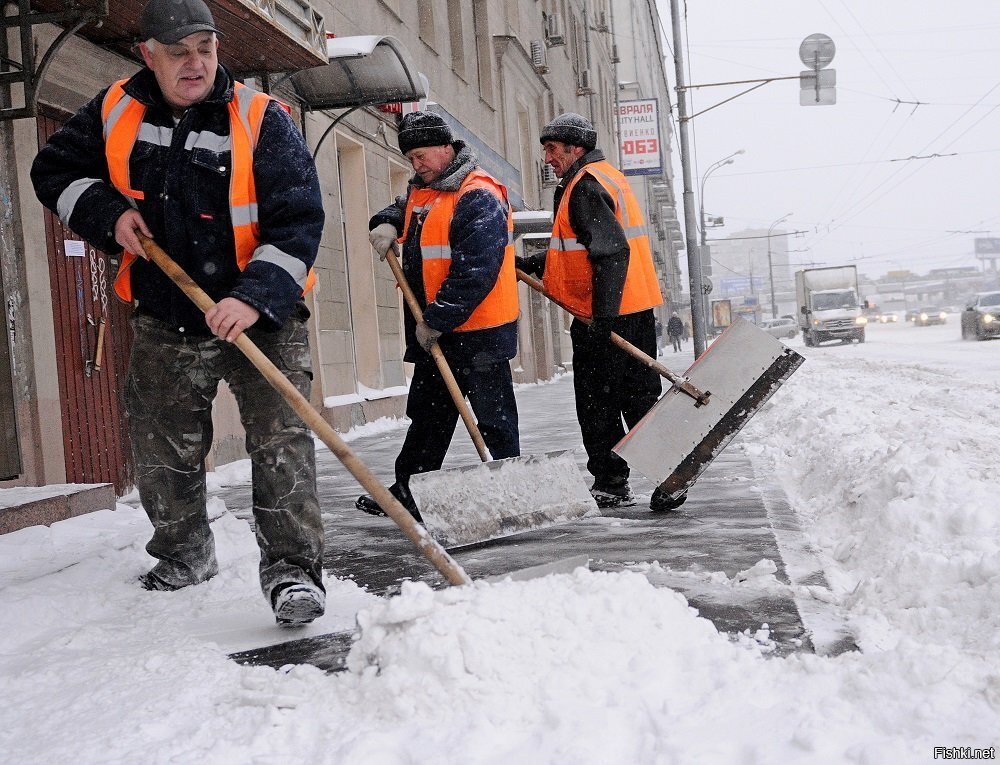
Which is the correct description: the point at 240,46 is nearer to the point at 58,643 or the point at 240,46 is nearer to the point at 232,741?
the point at 58,643

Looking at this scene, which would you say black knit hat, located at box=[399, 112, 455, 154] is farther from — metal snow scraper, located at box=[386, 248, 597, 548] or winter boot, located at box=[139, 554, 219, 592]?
winter boot, located at box=[139, 554, 219, 592]

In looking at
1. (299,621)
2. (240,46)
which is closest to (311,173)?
(299,621)

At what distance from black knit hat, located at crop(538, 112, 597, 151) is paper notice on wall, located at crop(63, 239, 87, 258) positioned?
3250 mm

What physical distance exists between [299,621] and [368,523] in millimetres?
1944

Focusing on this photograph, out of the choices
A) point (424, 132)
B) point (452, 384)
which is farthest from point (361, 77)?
point (452, 384)

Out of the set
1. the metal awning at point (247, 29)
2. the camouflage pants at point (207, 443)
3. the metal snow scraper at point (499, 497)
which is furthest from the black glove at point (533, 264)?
the metal awning at point (247, 29)

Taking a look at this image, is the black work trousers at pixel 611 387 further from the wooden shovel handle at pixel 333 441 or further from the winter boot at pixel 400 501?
the wooden shovel handle at pixel 333 441

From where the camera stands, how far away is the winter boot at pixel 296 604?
9.68 feet

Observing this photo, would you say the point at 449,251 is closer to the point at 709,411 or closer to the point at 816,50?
the point at 709,411

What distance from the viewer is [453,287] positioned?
432 centimetres

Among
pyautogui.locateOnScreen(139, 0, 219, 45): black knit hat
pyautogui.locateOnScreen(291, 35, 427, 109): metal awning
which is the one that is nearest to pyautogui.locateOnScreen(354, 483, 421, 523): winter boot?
pyautogui.locateOnScreen(139, 0, 219, 45): black knit hat

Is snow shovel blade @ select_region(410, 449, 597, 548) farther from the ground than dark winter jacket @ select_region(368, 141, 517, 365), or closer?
closer

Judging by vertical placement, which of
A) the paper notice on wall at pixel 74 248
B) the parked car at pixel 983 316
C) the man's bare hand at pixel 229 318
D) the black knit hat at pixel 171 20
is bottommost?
the parked car at pixel 983 316

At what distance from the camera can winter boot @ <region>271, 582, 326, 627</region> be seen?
2951 millimetres
